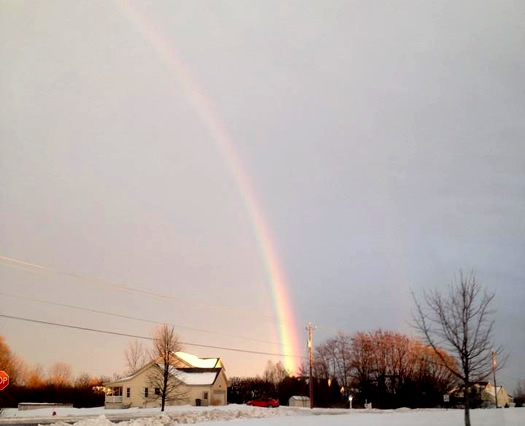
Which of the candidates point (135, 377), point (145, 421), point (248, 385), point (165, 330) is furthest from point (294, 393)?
point (145, 421)

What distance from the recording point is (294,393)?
10262cm

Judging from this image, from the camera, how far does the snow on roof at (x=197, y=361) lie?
8788cm

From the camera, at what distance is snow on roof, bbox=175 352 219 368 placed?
87.9 m

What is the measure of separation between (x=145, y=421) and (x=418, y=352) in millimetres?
62173

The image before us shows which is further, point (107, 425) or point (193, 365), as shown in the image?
point (193, 365)

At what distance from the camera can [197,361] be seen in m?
91.8

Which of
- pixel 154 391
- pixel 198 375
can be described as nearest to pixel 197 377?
pixel 198 375

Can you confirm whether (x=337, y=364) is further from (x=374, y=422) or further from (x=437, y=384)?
(x=374, y=422)

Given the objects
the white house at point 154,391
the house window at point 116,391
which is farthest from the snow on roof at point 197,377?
the house window at point 116,391

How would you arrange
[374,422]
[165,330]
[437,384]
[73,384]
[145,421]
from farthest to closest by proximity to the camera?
1. [73,384]
2. [437,384]
3. [165,330]
4. [145,421]
5. [374,422]

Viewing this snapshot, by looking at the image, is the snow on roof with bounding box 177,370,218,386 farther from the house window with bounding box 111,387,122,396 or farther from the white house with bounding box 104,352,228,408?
the house window with bounding box 111,387,122,396

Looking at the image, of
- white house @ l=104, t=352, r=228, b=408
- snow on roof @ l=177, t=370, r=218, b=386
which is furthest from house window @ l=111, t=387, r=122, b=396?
snow on roof @ l=177, t=370, r=218, b=386

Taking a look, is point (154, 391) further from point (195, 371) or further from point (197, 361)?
point (197, 361)

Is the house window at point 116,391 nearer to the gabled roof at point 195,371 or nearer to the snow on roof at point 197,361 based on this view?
the gabled roof at point 195,371
